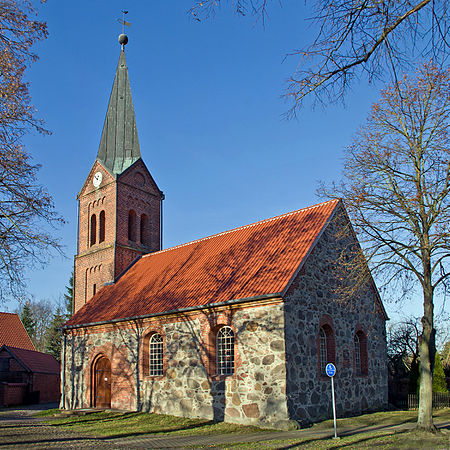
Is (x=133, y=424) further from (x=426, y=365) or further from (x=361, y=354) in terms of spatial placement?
(x=426, y=365)

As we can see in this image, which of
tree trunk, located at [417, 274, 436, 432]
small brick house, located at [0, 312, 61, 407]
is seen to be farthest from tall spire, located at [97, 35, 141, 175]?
tree trunk, located at [417, 274, 436, 432]

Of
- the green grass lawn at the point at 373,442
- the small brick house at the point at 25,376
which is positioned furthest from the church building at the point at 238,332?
the small brick house at the point at 25,376

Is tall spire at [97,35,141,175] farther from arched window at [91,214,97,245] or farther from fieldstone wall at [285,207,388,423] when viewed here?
fieldstone wall at [285,207,388,423]

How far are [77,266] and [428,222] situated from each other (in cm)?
2153

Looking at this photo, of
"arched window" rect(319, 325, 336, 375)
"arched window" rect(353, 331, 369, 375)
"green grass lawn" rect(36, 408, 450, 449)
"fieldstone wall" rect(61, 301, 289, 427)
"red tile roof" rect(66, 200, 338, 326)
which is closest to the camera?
"green grass lawn" rect(36, 408, 450, 449)

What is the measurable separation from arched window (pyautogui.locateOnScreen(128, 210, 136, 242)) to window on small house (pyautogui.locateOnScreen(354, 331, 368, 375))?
14.7 m

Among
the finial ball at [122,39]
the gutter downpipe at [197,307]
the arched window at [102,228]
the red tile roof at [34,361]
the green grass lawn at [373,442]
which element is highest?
the finial ball at [122,39]

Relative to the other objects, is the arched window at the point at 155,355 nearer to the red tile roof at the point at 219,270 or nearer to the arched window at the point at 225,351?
the red tile roof at the point at 219,270

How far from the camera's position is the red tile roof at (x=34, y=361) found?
96.3ft

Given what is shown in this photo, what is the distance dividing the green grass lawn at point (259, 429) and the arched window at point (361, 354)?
6.05 feet

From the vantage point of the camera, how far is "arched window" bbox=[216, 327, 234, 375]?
1656 centimetres

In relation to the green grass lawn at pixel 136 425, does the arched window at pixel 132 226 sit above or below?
above

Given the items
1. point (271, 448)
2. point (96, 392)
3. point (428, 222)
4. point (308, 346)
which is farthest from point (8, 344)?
point (428, 222)

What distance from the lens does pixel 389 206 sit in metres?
14.4
